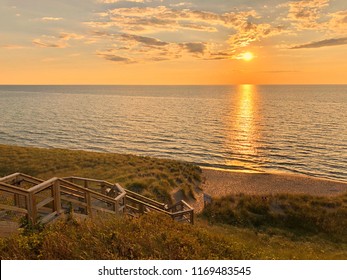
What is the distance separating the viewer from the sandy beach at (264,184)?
27250 millimetres

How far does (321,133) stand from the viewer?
195ft

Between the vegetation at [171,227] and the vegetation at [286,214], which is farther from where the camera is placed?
the vegetation at [286,214]

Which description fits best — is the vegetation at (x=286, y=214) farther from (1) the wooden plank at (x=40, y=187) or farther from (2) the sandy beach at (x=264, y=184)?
(1) the wooden plank at (x=40, y=187)

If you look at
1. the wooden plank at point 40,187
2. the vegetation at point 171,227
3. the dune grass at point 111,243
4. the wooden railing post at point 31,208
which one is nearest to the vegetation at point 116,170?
the vegetation at point 171,227

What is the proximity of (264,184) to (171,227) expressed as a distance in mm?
23945

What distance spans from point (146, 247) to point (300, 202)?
16358 millimetres

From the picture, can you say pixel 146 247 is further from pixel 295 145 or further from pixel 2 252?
pixel 295 145

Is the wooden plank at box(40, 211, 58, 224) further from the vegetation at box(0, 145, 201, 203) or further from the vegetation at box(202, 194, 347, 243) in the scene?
the vegetation at box(0, 145, 201, 203)

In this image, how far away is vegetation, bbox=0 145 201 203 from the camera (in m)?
22.5

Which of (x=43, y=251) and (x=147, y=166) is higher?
(x=43, y=251)

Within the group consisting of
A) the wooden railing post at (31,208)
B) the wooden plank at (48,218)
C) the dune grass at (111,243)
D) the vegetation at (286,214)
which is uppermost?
the wooden railing post at (31,208)

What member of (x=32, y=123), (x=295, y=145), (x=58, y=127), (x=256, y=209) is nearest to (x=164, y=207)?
(x=256, y=209)

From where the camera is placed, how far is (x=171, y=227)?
8.38m

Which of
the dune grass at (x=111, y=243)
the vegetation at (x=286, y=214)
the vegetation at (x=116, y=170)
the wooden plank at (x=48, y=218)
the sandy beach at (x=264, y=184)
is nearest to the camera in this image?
the dune grass at (x=111, y=243)
